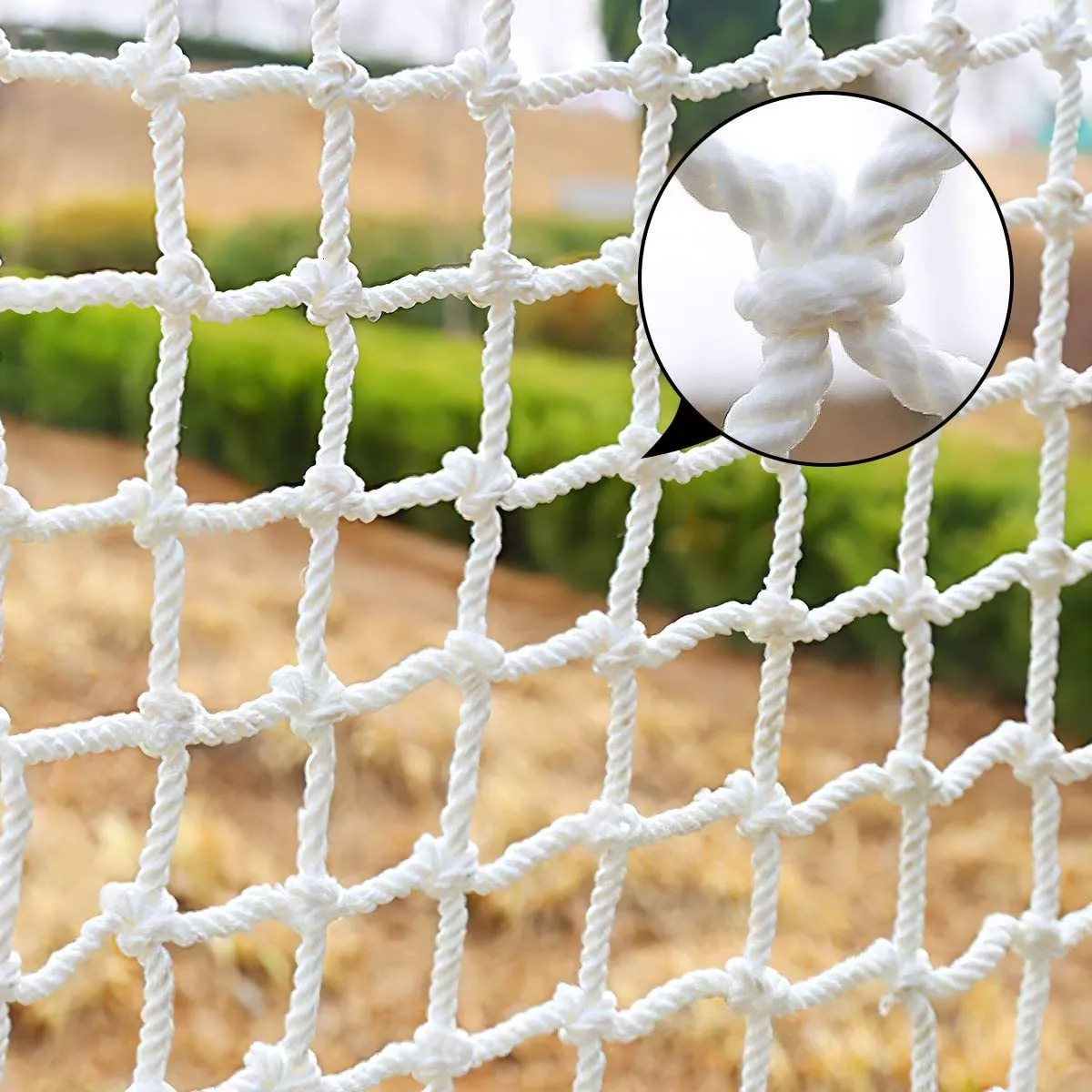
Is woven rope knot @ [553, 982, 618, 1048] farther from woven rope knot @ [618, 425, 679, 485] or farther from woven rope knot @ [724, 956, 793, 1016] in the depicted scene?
woven rope knot @ [618, 425, 679, 485]

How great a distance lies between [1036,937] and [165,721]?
15.7 inches

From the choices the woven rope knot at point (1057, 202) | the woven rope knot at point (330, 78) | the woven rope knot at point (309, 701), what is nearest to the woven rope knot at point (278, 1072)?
the woven rope knot at point (309, 701)

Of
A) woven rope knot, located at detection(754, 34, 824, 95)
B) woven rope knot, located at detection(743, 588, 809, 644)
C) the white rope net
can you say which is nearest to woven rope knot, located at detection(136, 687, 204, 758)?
the white rope net

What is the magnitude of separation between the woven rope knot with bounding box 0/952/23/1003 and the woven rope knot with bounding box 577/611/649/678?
0.75 ft

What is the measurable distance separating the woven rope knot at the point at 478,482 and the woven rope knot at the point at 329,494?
0.04 metres

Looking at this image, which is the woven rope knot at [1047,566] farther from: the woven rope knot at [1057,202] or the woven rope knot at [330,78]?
the woven rope knot at [330,78]

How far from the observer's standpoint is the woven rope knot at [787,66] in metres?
0.50

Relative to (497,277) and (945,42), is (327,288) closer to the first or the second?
(497,277)

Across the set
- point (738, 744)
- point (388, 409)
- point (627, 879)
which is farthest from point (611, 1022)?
point (388, 409)

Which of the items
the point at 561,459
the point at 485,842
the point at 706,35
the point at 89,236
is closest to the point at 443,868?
the point at 485,842

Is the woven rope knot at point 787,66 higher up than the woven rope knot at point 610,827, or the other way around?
the woven rope knot at point 787,66

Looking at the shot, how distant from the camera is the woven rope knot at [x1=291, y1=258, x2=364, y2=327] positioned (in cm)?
45

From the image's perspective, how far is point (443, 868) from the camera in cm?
49

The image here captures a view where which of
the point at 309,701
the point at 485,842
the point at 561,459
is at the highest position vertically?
the point at 309,701
